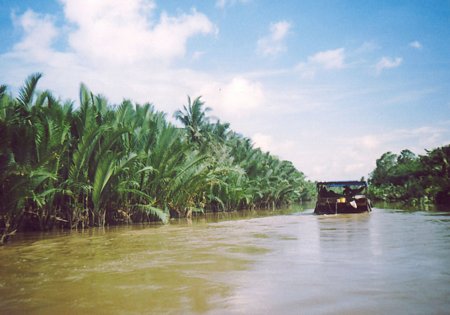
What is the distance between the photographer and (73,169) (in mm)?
11391

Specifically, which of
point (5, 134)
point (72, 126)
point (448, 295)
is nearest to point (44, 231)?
point (72, 126)

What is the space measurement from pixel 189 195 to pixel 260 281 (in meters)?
13.1

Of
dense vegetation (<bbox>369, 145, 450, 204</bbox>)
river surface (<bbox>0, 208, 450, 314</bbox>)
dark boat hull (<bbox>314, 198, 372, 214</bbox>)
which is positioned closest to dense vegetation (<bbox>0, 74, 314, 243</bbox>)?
river surface (<bbox>0, 208, 450, 314</bbox>)

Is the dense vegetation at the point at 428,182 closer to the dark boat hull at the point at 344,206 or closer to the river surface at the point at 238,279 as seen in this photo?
the dark boat hull at the point at 344,206

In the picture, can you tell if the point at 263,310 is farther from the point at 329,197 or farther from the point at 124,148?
the point at 329,197

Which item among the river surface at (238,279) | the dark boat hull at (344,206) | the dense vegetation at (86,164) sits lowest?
the river surface at (238,279)

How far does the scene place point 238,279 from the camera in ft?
13.0

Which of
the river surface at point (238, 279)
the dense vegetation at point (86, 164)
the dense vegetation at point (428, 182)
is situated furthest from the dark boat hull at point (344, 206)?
the river surface at point (238, 279)

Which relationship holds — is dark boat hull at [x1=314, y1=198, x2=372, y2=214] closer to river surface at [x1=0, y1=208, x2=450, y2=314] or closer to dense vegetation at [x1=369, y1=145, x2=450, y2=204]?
dense vegetation at [x1=369, y1=145, x2=450, y2=204]

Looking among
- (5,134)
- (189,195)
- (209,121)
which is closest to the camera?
(5,134)

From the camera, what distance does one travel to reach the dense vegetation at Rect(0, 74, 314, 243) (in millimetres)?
9117

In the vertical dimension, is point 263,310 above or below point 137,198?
below

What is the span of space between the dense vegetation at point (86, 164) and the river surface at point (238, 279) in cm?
306

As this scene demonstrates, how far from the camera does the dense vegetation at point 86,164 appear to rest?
912 cm
